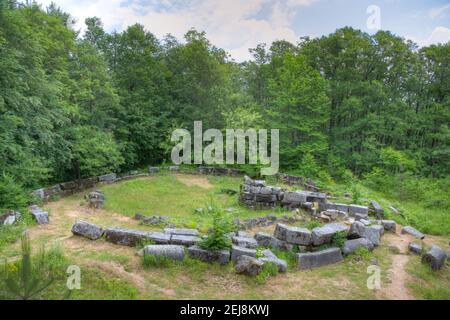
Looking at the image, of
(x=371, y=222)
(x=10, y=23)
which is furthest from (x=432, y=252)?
(x=10, y=23)

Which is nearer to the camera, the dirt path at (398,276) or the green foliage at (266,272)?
the dirt path at (398,276)

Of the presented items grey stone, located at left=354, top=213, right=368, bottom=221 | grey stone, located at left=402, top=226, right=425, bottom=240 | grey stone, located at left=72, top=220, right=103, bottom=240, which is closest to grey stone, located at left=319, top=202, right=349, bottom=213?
grey stone, located at left=354, top=213, right=368, bottom=221

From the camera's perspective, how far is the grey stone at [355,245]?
667 cm

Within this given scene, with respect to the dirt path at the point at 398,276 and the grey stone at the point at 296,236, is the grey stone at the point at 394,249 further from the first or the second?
the grey stone at the point at 296,236

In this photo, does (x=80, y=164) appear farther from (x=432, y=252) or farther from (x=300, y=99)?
(x=432, y=252)

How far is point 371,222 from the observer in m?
8.69

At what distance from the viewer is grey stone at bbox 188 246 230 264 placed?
19.5 feet

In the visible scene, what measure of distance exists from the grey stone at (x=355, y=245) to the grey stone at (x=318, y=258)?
271 millimetres

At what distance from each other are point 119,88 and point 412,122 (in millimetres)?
20623

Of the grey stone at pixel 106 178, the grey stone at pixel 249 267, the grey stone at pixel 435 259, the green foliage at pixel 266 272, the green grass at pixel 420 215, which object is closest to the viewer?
the green foliage at pixel 266 272

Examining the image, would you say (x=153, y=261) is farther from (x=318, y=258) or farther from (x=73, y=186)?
(x=73, y=186)

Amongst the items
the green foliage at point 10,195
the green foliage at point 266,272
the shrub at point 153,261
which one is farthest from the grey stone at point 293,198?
the green foliage at point 10,195

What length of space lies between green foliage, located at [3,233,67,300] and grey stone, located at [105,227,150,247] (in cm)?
129

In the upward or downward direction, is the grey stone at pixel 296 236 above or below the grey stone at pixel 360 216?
above
